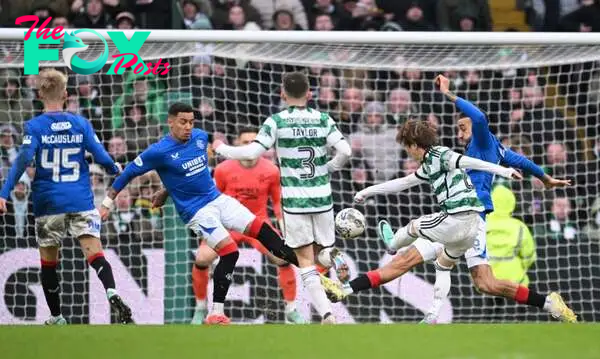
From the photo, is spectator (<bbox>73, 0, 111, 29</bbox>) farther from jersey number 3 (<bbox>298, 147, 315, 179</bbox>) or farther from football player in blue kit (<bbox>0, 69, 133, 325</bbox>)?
jersey number 3 (<bbox>298, 147, 315, 179</bbox>)

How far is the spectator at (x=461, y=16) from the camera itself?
49.4 feet

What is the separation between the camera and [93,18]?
577 inches

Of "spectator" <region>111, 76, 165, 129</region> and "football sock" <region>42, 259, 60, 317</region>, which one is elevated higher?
"spectator" <region>111, 76, 165, 129</region>

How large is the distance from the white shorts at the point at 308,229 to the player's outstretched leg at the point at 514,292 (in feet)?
4.03

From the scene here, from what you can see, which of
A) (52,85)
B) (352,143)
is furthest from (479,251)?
(52,85)

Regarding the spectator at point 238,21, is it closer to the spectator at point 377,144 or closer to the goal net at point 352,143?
the goal net at point 352,143

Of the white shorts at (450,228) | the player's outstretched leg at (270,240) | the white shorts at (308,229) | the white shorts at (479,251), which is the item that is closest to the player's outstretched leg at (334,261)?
the white shorts at (308,229)

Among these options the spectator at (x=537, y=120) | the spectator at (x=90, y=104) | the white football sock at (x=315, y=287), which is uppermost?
the spectator at (x=90, y=104)

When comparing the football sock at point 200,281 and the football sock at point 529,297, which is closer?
the football sock at point 529,297

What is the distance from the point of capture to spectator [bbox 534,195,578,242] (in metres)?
12.6

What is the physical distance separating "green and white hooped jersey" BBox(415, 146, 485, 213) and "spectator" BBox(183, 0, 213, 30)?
18.1ft

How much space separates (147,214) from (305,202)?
9.76 feet

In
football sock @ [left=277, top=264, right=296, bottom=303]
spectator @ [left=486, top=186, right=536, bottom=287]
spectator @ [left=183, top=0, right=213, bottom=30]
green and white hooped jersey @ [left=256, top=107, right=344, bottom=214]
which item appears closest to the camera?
green and white hooped jersey @ [left=256, top=107, right=344, bottom=214]

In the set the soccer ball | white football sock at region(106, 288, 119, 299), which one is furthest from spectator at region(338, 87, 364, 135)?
white football sock at region(106, 288, 119, 299)
